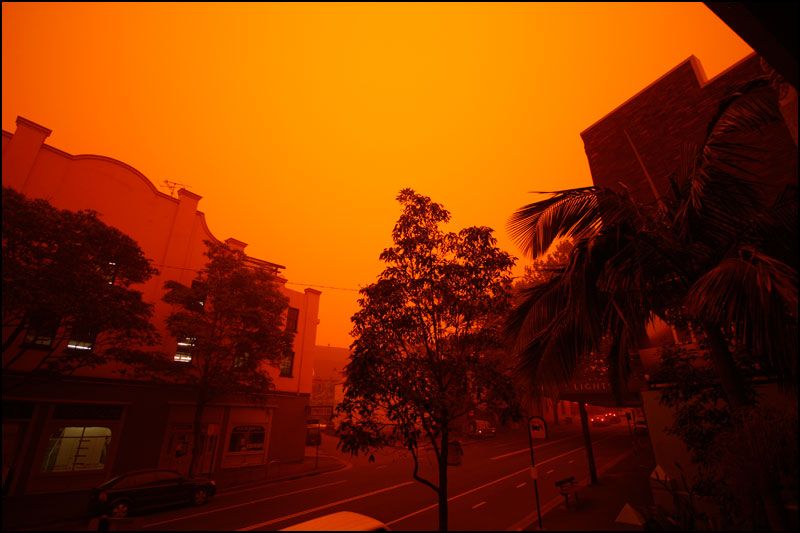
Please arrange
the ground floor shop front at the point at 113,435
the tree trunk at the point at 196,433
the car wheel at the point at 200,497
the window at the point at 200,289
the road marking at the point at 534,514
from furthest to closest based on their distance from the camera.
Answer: the window at the point at 200,289 < the tree trunk at the point at 196,433 < the ground floor shop front at the point at 113,435 < the car wheel at the point at 200,497 < the road marking at the point at 534,514

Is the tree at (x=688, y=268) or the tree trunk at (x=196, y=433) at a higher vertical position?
the tree at (x=688, y=268)

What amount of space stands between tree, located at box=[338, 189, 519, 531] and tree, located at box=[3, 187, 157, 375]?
11602 mm

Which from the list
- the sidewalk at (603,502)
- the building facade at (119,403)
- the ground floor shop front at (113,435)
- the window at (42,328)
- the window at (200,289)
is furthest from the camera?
the window at (200,289)

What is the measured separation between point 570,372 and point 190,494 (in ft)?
48.8

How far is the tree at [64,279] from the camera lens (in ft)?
36.4

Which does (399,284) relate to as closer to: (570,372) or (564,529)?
(570,372)

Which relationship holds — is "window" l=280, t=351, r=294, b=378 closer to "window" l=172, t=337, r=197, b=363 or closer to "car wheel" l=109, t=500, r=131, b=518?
"window" l=172, t=337, r=197, b=363

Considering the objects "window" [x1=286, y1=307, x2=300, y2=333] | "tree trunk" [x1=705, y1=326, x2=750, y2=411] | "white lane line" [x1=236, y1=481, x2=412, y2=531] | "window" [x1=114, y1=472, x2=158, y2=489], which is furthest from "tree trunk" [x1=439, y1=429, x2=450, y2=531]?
"window" [x1=286, y1=307, x2=300, y2=333]

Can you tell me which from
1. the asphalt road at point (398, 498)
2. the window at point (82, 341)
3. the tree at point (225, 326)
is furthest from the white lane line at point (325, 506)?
the window at point (82, 341)

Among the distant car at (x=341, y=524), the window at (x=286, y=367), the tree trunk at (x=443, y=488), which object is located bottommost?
the distant car at (x=341, y=524)

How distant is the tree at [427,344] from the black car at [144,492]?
1020 cm

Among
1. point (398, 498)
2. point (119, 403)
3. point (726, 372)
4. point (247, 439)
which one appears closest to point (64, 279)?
point (119, 403)

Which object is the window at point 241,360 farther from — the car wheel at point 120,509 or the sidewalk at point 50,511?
the car wheel at point 120,509

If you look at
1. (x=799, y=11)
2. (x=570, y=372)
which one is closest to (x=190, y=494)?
(x=570, y=372)
